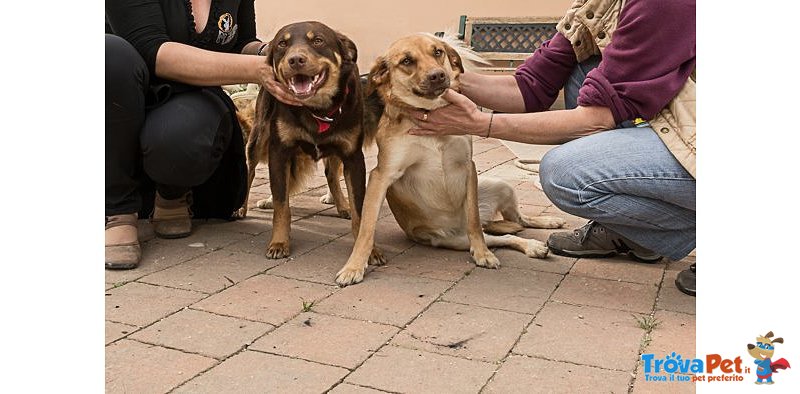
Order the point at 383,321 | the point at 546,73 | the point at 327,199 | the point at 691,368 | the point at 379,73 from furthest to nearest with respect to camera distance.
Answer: the point at 327,199
the point at 546,73
the point at 379,73
the point at 383,321
the point at 691,368

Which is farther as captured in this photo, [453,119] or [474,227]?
[474,227]

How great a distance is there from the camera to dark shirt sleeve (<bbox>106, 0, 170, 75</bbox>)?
317cm

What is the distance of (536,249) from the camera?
10.4 ft

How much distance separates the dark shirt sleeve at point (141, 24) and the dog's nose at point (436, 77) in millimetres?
1163

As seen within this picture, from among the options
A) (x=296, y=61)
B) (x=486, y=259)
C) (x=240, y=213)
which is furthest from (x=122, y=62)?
(x=486, y=259)

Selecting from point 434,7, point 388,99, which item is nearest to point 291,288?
point 388,99

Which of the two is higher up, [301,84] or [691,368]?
[301,84]

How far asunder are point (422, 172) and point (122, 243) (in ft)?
3.96

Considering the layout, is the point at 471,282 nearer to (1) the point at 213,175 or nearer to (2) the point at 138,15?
(1) the point at 213,175

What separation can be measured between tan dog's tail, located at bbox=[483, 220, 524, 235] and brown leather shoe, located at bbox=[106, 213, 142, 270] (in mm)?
1503

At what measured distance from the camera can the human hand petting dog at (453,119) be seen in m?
2.85

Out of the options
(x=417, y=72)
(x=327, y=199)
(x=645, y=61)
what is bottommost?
(x=327, y=199)

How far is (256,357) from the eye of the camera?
2139mm
